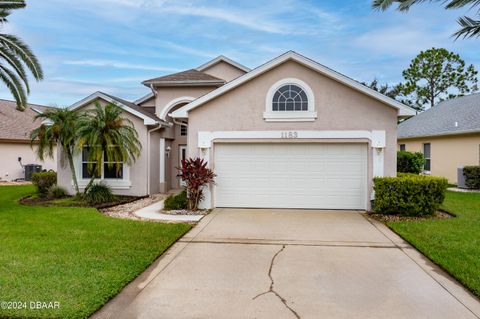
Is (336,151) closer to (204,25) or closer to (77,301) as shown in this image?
(77,301)

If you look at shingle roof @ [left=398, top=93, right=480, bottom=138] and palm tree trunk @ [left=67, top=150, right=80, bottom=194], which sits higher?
shingle roof @ [left=398, top=93, right=480, bottom=138]

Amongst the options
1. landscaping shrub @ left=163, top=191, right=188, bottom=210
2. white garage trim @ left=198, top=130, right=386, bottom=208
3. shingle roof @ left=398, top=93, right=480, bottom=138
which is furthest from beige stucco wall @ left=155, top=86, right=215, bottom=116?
shingle roof @ left=398, top=93, right=480, bottom=138

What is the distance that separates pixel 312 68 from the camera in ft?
37.3

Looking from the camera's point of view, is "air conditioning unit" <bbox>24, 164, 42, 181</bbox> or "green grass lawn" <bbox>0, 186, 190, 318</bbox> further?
"air conditioning unit" <bbox>24, 164, 42, 181</bbox>

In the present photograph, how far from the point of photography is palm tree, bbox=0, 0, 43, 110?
11.4 m

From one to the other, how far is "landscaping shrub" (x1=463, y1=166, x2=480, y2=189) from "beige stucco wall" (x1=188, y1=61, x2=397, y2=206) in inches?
336

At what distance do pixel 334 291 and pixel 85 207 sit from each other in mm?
9555

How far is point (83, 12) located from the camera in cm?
1479

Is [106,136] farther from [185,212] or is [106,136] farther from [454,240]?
[454,240]

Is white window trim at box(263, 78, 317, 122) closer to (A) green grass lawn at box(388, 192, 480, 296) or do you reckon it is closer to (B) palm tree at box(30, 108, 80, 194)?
(A) green grass lawn at box(388, 192, 480, 296)

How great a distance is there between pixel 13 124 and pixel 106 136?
A: 15.5 metres

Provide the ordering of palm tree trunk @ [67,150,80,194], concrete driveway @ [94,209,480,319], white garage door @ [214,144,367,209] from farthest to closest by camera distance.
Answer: palm tree trunk @ [67,150,80,194] → white garage door @ [214,144,367,209] → concrete driveway @ [94,209,480,319]

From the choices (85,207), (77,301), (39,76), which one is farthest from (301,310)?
(39,76)

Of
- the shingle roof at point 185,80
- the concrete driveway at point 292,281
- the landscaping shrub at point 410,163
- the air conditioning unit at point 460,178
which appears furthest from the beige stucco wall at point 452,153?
the shingle roof at point 185,80
